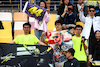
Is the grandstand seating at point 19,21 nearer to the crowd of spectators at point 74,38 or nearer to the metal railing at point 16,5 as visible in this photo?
the metal railing at point 16,5

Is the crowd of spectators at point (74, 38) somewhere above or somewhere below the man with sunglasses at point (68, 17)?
below

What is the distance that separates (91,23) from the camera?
383 inches

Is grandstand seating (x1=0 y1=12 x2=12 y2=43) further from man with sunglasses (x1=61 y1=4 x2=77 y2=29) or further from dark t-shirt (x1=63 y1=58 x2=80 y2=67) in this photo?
dark t-shirt (x1=63 y1=58 x2=80 y2=67)

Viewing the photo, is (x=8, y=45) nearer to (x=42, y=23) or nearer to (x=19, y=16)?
(x=42, y=23)

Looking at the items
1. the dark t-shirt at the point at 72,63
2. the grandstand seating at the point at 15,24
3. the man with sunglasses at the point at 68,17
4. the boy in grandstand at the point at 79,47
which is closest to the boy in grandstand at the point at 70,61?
the dark t-shirt at the point at 72,63

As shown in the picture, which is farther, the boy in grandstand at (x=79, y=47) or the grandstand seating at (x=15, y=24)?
the grandstand seating at (x=15, y=24)

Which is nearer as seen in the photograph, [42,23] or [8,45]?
[8,45]

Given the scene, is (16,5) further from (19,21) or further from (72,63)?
(72,63)

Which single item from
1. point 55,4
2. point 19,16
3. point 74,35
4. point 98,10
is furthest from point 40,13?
point 55,4

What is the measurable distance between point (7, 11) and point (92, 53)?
251 inches

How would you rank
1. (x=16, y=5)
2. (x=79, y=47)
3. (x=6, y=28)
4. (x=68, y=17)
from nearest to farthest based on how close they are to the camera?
(x=79, y=47), (x=68, y=17), (x=6, y=28), (x=16, y=5)

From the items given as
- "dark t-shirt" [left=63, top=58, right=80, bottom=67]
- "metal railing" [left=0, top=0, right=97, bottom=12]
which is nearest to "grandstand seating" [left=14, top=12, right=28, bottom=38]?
"metal railing" [left=0, top=0, right=97, bottom=12]

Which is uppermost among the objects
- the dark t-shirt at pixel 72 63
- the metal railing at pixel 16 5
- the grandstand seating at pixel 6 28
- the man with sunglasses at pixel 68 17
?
the metal railing at pixel 16 5

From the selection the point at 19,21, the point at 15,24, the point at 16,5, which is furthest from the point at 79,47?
the point at 16,5
